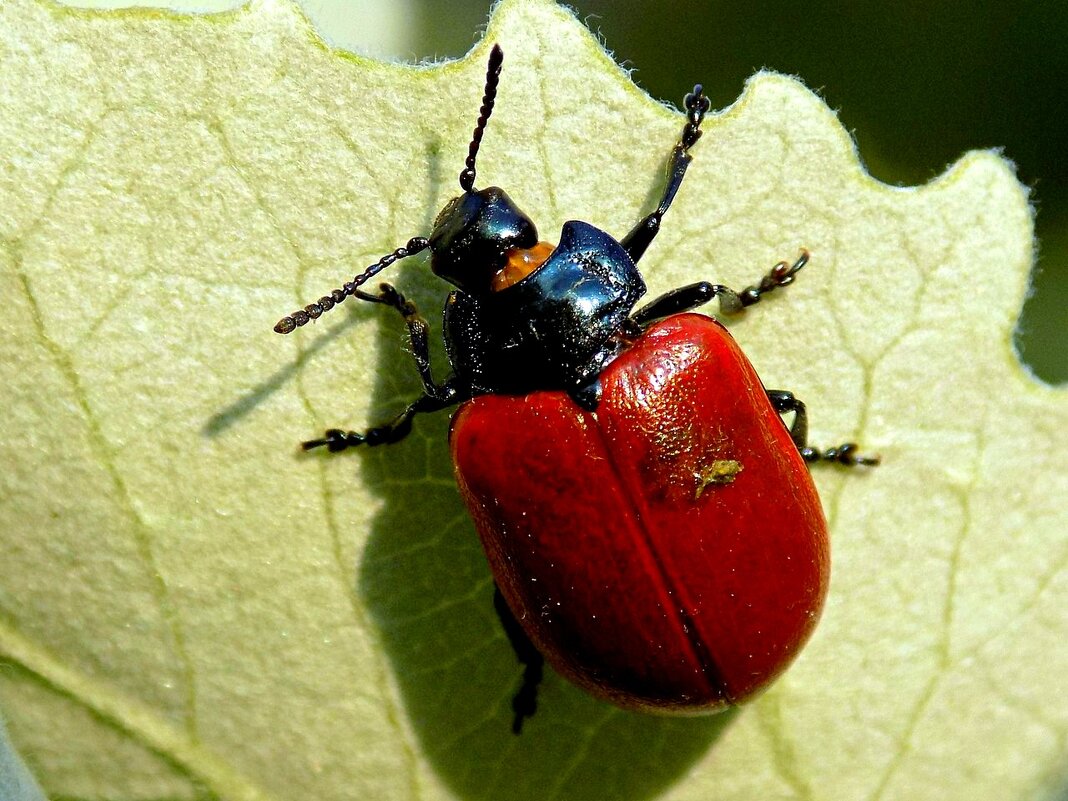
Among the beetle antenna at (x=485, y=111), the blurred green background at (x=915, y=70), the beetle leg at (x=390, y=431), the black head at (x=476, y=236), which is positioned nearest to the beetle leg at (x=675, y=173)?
the black head at (x=476, y=236)

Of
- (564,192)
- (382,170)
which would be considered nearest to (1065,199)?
(564,192)

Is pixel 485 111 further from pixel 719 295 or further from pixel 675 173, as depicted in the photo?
pixel 719 295

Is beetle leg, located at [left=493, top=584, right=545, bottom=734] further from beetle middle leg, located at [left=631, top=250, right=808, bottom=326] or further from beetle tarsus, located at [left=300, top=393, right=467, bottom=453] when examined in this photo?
beetle middle leg, located at [left=631, top=250, right=808, bottom=326]

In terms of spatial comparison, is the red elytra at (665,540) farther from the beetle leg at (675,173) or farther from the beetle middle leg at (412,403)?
the beetle leg at (675,173)

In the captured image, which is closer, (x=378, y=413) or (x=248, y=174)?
(x=248, y=174)

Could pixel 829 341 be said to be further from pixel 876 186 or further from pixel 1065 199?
pixel 1065 199

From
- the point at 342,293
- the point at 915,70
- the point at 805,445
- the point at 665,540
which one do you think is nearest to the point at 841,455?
the point at 805,445
